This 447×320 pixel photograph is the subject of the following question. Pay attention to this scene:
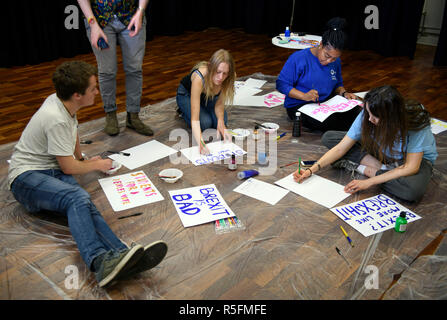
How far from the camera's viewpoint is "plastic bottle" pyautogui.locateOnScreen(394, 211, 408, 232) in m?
1.96

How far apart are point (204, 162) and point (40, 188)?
1.05 m

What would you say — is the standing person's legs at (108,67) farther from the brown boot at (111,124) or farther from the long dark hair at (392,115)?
the long dark hair at (392,115)

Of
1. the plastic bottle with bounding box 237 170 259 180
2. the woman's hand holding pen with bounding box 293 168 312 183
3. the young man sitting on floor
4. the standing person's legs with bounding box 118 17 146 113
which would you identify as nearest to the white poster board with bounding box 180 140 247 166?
the plastic bottle with bounding box 237 170 259 180

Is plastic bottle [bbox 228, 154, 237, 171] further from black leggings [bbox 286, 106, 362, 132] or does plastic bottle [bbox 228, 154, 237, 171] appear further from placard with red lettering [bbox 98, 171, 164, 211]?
black leggings [bbox 286, 106, 362, 132]

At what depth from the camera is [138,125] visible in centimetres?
303

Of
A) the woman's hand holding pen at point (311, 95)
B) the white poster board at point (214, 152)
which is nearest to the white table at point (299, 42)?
the woman's hand holding pen at point (311, 95)

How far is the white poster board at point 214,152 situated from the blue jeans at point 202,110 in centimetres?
22

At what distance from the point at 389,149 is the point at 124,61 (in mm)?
1896

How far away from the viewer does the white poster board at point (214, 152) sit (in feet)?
8.71

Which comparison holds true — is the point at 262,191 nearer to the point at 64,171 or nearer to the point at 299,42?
the point at 64,171
